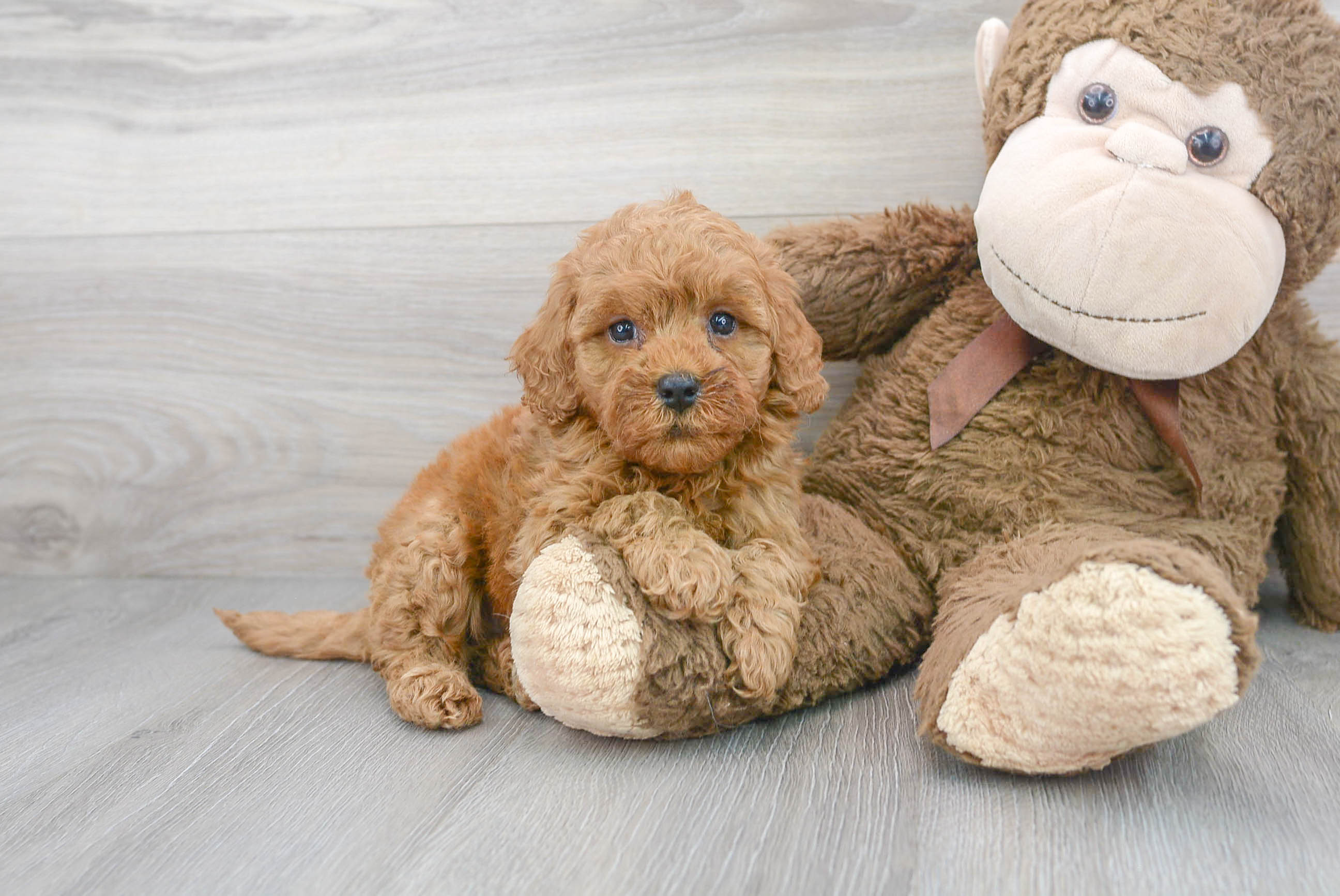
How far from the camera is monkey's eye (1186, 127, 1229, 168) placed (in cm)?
126

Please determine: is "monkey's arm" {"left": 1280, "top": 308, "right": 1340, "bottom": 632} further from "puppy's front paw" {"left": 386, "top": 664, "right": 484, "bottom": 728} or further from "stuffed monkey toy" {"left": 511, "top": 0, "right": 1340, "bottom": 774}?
"puppy's front paw" {"left": 386, "top": 664, "right": 484, "bottom": 728}

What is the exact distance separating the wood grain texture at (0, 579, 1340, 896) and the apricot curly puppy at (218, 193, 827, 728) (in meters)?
0.13

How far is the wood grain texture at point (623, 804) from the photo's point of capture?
0.97 m

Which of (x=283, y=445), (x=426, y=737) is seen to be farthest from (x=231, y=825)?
(x=283, y=445)

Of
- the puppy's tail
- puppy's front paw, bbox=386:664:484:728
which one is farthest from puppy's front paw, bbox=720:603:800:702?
the puppy's tail

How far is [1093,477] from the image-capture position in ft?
4.63

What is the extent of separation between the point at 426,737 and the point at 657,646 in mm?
371

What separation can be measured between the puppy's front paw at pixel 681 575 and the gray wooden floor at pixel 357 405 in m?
0.19

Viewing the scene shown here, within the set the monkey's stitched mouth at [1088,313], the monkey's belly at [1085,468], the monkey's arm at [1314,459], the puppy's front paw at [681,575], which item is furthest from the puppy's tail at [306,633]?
the monkey's arm at [1314,459]

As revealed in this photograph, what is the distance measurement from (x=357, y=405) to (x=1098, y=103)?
4.57 ft

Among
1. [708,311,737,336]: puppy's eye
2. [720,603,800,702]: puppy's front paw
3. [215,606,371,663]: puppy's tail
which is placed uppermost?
[708,311,737,336]: puppy's eye

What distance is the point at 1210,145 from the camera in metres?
1.26

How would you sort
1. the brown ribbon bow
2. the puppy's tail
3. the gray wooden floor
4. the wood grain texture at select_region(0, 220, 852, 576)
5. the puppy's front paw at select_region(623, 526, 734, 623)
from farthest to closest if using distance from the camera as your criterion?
the wood grain texture at select_region(0, 220, 852, 576) → the puppy's tail → the brown ribbon bow → the puppy's front paw at select_region(623, 526, 734, 623) → the gray wooden floor

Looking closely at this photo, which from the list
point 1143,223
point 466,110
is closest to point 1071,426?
point 1143,223
